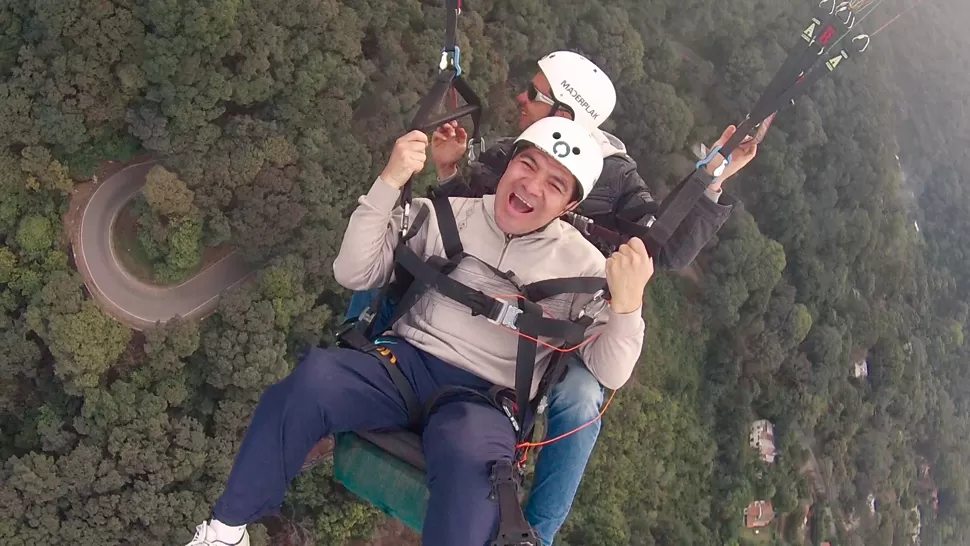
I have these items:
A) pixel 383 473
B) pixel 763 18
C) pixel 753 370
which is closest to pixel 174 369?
pixel 383 473

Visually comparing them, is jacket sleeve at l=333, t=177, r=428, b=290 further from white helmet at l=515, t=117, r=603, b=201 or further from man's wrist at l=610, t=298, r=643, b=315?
man's wrist at l=610, t=298, r=643, b=315

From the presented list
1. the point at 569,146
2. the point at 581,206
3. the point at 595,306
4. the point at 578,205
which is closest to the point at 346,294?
the point at 581,206

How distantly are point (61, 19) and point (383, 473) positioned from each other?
907cm

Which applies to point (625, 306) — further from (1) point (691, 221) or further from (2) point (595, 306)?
(1) point (691, 221)

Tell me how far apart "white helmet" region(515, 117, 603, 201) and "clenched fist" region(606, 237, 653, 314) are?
0.44m

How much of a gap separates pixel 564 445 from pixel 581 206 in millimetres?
1747

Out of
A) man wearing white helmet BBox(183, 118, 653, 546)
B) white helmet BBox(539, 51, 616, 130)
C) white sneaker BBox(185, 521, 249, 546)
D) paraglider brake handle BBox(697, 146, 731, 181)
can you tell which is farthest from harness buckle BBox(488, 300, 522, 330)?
white helmet BBox(539, 51, 616, 130)

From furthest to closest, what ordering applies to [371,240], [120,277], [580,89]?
[120,277] < [580,89] < [371,240]

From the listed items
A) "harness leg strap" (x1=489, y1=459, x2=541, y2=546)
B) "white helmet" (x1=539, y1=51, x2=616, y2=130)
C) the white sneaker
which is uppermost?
"white helmet" (x1=539, y1=51, x2=616, y2=130)

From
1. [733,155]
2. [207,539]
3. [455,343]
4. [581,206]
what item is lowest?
[207,539]

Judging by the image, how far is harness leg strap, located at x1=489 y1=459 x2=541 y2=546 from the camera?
2.83 meters

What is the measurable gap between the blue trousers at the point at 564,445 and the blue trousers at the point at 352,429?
0.43 metres

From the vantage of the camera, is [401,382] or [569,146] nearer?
[569,146]

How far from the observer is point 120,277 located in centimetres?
1098
